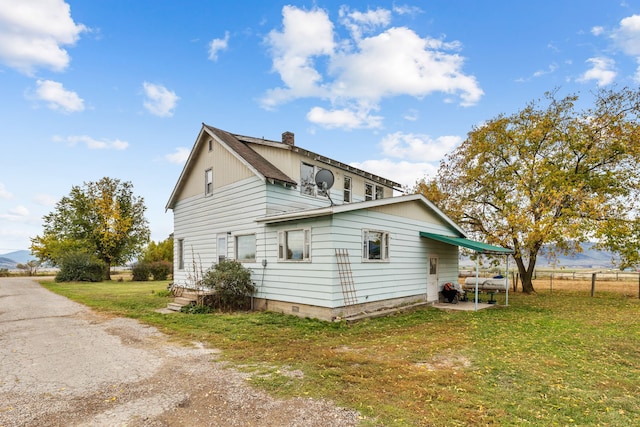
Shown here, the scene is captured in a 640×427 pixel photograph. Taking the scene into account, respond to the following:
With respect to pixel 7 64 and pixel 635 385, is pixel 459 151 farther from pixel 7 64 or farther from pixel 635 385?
pixel 7 64

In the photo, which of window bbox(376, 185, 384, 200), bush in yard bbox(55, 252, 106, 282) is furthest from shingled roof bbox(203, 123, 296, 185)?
bush in yard bbox(55, 252, 106, 282)

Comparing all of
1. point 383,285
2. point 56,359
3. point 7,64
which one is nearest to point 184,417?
point 56,359

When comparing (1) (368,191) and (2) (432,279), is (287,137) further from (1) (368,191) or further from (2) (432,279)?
(2) (432,279)

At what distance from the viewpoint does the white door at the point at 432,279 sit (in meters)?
14.9

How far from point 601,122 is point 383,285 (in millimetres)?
15718

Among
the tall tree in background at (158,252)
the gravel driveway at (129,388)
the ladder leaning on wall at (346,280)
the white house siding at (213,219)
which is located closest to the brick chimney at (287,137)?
the white house siding at (213,219)

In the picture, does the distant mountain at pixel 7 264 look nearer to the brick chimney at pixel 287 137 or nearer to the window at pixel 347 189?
the brick chimney at pixel 287 137

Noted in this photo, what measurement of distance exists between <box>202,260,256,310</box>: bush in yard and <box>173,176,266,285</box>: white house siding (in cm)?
128

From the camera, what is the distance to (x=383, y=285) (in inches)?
480

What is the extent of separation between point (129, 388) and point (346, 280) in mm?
6551

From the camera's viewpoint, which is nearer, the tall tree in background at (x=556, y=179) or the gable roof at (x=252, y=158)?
the gable roof at (x=252, y=158)

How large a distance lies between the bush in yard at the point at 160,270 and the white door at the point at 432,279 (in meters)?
27.0

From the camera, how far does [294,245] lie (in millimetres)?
11469

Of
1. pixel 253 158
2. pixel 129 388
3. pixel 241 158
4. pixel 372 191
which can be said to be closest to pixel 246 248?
pixel 241 158
